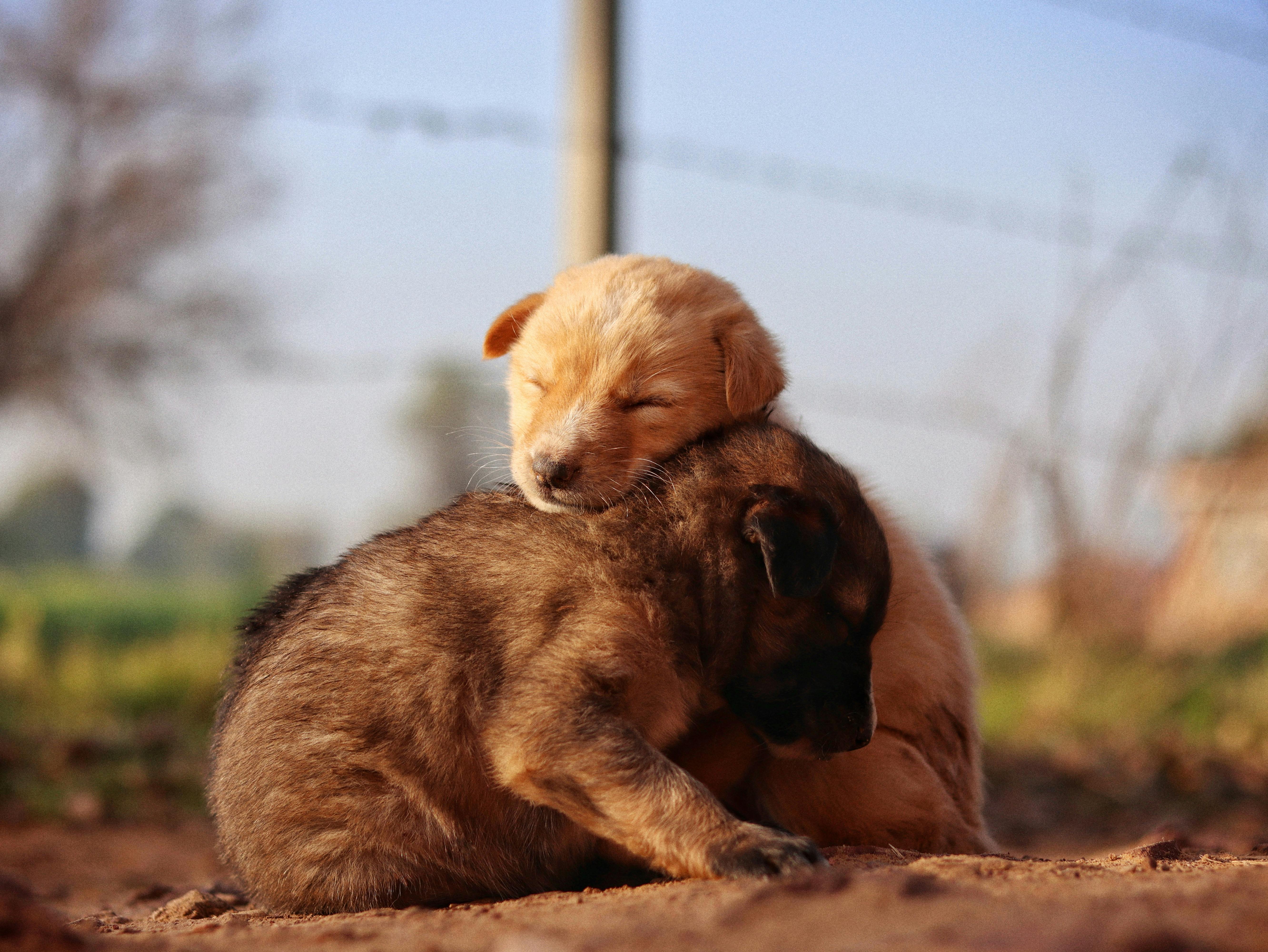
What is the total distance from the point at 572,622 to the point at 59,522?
10.6 metres

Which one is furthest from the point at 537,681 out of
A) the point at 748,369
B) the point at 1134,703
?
the point at 1134,703

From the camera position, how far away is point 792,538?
3.06 m

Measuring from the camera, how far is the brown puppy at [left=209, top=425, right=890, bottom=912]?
9.68 feet

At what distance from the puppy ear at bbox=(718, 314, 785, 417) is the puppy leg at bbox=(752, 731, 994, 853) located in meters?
1.15

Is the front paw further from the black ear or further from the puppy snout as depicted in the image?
the black ear

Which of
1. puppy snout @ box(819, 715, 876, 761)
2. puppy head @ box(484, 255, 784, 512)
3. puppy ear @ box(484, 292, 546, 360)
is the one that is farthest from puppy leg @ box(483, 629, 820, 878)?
puppy ear @ box(484, 292, 546, 360)

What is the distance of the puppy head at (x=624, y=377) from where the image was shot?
11.2 ft

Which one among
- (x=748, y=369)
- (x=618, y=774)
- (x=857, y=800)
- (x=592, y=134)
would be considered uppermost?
(x=592, y=134)

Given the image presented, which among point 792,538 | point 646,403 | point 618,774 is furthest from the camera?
point 646,403

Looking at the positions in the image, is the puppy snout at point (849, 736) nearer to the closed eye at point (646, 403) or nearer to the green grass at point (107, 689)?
the closed eye at point (646, 403)

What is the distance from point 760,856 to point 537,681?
0.72 meters

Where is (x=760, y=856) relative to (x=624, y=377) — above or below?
below

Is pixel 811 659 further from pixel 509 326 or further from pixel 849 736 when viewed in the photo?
pixel 509 326

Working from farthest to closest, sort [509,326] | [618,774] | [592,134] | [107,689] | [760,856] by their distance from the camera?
[107,689] → [592,134] → [509,326] → [618,774] → [760,856]
